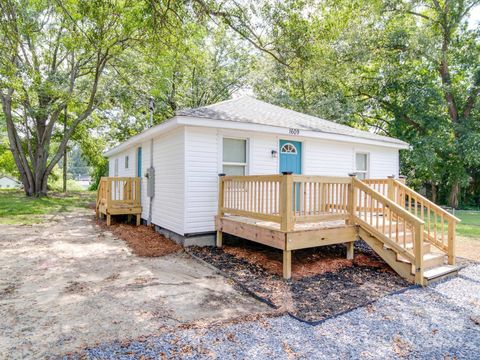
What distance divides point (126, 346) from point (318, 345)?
173 cm

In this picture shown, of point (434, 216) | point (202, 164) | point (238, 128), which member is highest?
point (238, 128)

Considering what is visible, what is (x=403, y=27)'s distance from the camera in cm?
1595

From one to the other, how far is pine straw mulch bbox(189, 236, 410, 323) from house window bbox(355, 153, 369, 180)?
310 cm

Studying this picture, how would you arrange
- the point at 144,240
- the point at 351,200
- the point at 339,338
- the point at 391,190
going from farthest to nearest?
the point at 144,240
the point at 391,190
the point at 351,200
the point at 339,338

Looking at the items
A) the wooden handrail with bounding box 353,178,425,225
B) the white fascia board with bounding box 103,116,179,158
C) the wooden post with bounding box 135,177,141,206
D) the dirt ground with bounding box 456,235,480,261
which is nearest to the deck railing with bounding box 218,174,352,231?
the wooden handrail with bounding box 353,178,425,225

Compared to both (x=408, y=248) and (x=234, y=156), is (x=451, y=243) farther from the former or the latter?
(x=234, y=156)

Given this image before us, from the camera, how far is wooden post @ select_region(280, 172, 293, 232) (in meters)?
4.75

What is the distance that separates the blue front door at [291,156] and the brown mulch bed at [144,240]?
10.6 feet

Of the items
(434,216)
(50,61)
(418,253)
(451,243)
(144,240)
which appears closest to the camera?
(418,253)

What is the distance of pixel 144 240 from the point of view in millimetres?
7363

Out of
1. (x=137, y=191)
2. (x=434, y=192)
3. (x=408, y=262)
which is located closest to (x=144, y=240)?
(x=137, y=191)

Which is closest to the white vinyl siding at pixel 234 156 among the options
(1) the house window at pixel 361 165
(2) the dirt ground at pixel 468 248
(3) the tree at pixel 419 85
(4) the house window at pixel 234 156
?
(4) the house window at pixel 234 156

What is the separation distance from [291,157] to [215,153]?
212 cm

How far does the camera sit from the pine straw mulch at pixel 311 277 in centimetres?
382
